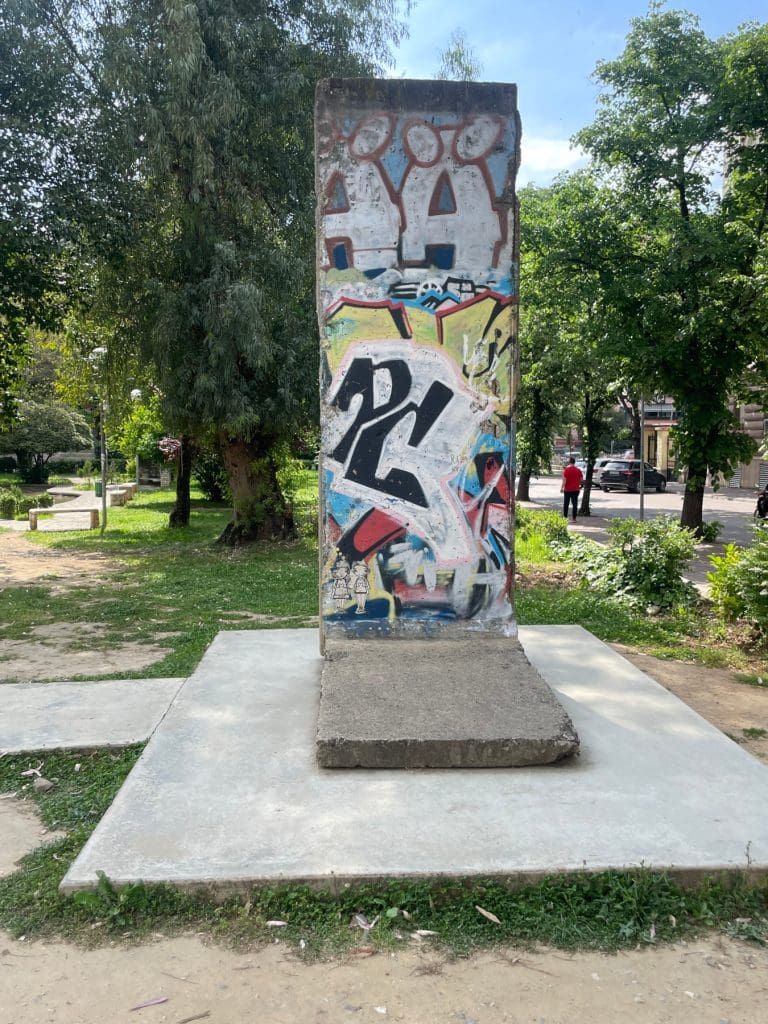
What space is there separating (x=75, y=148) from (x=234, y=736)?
10.5 m

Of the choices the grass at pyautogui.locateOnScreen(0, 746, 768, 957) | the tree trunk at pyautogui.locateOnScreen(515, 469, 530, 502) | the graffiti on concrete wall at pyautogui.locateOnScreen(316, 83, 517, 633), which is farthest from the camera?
the tree trunk at pyautogui.locateOnScreen(515, 469, 530, 502)

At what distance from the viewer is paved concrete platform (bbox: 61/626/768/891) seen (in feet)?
11.0

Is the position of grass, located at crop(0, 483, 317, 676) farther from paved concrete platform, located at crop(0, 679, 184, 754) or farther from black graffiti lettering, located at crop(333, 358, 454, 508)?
black graffiti lettering, located at crop(333, 358, 454, 508)

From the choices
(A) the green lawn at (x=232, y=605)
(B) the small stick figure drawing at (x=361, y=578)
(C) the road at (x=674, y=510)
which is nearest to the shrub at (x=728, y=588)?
(A) the green lawn at (x=232, y=605)

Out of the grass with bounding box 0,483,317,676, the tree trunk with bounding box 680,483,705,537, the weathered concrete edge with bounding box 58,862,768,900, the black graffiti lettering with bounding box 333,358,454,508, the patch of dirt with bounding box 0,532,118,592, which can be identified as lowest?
the patch of dirt with bounding box 0,532,118,592

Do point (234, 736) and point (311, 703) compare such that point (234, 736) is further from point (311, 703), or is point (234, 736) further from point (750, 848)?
point (750, 848)

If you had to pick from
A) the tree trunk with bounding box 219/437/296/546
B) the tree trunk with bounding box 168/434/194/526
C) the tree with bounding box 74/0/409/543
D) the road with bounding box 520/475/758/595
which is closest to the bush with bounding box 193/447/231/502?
the tree trunk with bounding box 168/434/194/526

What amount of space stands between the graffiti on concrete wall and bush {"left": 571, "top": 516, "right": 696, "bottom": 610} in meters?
4.85

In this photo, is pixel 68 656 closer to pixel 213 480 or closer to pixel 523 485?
pixel 213 480

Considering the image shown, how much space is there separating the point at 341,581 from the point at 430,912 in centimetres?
279

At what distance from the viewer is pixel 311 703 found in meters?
5.16

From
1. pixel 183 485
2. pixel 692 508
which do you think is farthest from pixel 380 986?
pixel 183 485

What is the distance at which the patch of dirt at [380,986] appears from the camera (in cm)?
268

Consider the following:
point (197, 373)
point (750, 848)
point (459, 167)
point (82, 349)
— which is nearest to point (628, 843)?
point (750, 848)
